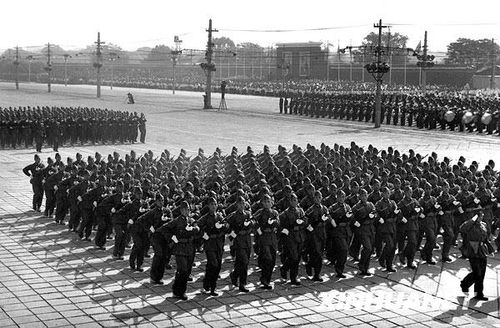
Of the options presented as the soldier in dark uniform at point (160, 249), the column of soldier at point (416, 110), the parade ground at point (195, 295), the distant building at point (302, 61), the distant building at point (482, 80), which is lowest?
the parade ground at point (195, 295)

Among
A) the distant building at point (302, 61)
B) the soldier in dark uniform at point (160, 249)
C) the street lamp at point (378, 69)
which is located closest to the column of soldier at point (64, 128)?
the street lamp at point (378, 69)

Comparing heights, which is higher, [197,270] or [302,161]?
[302,161]

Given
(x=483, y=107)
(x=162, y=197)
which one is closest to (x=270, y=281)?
(x=162, y=197)

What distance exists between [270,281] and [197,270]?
1.46 metres

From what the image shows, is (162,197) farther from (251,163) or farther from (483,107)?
(483,107)

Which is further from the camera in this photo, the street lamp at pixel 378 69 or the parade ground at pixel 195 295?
the street lamp at pixel 378 69

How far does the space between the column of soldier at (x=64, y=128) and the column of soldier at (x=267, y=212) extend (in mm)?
12483

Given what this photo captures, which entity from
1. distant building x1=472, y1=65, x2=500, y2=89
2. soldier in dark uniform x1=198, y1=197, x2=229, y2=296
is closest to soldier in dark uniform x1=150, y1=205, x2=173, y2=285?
soldier in dark uniform x1=198, y1=197, x2=229, y2=296

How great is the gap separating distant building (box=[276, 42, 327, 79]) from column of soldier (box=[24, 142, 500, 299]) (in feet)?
261

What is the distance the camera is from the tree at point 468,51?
9356 cm

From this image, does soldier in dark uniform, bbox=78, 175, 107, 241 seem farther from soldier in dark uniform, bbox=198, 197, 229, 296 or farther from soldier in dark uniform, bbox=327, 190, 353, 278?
soldier in dark uniform, bbox=327, 190, 353, 278

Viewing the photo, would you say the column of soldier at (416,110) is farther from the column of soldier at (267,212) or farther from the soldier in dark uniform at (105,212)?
the soldier in dark uniform at (105,212)

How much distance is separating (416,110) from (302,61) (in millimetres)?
57965

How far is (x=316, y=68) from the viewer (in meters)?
97.5
